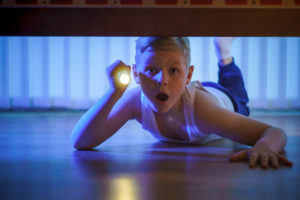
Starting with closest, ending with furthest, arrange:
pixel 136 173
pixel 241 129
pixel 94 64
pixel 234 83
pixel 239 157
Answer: pixel 136 173, pixel 239 157, pixel 241 129, pixel 234 83, pixel 94 64

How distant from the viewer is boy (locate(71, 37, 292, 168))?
38.3 inches

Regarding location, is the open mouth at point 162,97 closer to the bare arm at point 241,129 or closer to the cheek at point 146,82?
the cheek at point 146,82

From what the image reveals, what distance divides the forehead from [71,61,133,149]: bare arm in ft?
0.23

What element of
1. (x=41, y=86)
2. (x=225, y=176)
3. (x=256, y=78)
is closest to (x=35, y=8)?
(x=225, y=176)

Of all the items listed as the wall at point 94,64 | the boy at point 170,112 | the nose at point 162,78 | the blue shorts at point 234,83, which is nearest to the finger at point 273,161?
the boy at point 170,112

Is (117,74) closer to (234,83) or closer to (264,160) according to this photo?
(264,160)

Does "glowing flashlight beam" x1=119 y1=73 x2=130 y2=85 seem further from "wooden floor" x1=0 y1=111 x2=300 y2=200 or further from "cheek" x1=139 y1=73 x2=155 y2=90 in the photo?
"wooden floor" x1=0 y1=111 x2=300 y2=200

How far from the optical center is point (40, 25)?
2.45 ft

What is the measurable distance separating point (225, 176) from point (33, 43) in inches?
91.3

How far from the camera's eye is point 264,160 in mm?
854

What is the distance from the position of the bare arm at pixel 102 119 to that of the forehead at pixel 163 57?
0.23 feet

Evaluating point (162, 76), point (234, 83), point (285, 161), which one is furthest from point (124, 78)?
point (234, 83)

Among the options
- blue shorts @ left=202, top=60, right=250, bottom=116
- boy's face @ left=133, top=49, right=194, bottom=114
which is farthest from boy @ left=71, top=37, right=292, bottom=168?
blue shorts @ left=202, top=60, right=250, bottom=116

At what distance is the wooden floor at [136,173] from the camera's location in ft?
2.09
